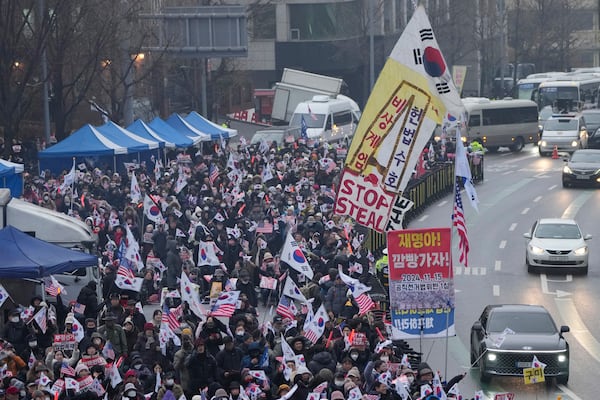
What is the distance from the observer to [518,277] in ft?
102

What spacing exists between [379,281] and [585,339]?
12.6 ft

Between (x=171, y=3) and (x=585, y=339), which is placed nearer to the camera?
(x=585, y=339)

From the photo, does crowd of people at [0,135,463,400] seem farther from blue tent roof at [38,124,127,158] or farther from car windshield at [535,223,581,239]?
car windshield at [535,223,581,239]

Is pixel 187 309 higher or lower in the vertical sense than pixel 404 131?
lower

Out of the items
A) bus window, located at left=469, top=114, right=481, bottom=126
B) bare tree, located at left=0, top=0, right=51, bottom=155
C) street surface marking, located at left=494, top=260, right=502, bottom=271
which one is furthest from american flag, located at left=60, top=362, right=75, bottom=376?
bus window, located at left=469, top=114, right=481, bottom=126

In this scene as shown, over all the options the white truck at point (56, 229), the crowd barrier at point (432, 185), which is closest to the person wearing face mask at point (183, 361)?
the white truck at point (56, 229)

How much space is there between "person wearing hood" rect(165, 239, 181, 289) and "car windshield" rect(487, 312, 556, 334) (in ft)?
21.5

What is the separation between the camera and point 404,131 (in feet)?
59.3

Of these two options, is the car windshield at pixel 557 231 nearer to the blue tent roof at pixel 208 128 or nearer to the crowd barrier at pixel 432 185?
the crowd barrier at pixel 432 185

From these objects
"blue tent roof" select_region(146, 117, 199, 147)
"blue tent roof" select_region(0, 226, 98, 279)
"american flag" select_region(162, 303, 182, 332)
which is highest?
"blue tent roof" select_region(146, 117, 199, 147)

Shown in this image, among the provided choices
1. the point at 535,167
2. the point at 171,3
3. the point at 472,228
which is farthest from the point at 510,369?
the point at 171,3

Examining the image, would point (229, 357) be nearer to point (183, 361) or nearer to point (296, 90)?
point (183, 361)

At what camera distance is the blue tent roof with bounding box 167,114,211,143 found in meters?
45.7

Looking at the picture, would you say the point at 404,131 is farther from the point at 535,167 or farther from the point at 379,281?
the point at 535,167
